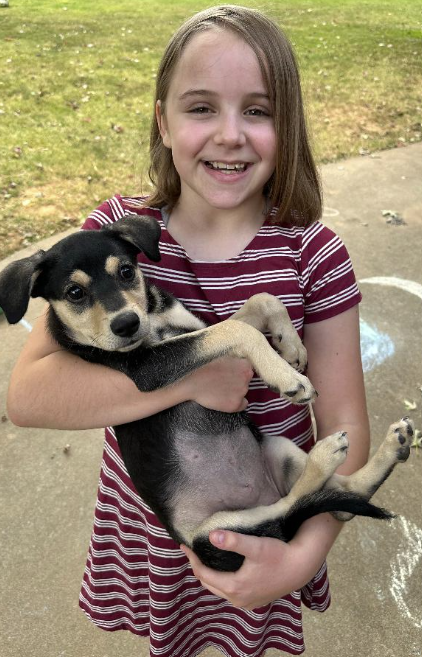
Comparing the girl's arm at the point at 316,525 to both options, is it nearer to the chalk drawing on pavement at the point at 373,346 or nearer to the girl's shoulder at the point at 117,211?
the girl's shoulder at the point at 117,211

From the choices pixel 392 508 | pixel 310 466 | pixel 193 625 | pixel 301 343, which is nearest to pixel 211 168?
pixel 301 343

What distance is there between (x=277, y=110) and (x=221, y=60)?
0.76ft

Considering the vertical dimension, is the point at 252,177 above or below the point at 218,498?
above

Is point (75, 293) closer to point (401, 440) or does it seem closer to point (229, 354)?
point (229, 354)

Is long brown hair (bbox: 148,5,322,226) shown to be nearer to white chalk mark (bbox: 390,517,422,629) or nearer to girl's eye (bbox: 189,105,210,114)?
girl's eye (bbox: 189,105,210,114)

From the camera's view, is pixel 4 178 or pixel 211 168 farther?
pixel 4 178

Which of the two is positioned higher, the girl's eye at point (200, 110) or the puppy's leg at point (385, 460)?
the girl's eye at point (200, 110)

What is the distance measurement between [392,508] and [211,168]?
207 cm

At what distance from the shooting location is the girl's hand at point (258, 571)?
161 cm

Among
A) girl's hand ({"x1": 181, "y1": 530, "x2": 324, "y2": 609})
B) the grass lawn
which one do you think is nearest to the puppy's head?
girl's hand ({"x1": 181, "y1": 530, "x2": 324, "y2": 609})

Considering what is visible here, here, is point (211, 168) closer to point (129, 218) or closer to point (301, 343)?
point (129, 218)

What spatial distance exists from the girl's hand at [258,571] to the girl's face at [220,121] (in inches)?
41.4

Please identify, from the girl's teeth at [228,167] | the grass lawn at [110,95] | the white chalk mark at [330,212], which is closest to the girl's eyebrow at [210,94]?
the girl's teeth at [228,167]

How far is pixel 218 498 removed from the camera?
5.96 ft
